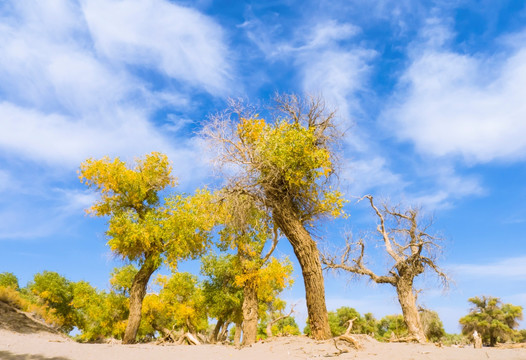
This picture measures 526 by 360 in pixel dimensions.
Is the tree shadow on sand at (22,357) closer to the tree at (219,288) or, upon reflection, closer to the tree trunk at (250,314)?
the tree trunk at (250,314)

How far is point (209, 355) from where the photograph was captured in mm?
7902

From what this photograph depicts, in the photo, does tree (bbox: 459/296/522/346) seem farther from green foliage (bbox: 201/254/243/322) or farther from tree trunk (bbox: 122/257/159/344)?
tree trunk (bbox: 122/257/159/344)

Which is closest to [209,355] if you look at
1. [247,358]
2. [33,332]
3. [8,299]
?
[247,358]

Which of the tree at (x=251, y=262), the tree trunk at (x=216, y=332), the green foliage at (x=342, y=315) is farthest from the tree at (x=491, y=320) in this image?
the tree at (x=251, y=262)

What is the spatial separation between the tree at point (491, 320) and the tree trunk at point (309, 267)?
33688 mm

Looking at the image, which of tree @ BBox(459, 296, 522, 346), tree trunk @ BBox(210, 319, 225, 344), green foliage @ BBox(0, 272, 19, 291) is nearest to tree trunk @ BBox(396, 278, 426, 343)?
tree trunk @ BBox(210, 319, 225, 344)

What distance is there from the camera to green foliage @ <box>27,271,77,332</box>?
1470 inches

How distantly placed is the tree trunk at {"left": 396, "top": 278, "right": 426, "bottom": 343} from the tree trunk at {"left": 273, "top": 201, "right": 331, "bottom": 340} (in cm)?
1017

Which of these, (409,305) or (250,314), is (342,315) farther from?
(250,314)

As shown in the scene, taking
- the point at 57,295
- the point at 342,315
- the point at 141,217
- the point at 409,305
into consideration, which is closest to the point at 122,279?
the point at 57,295

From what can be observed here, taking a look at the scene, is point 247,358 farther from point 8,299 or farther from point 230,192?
point 8,299

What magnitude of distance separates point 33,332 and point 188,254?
40.8 ft

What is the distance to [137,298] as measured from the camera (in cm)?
1653

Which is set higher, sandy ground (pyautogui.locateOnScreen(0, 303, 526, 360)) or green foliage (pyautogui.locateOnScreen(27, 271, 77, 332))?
green foliage (pyautogui.locateOnScreen(27, 271, 77, 332))
